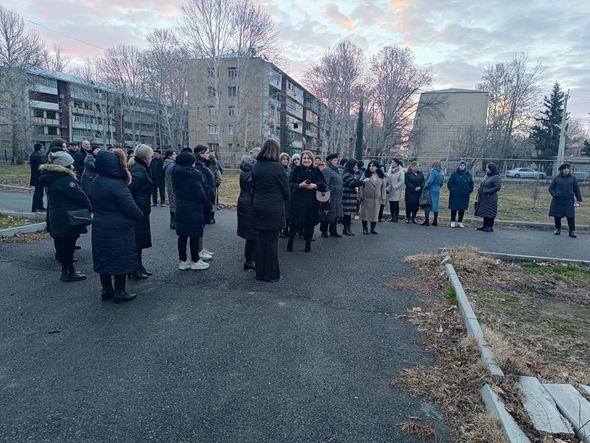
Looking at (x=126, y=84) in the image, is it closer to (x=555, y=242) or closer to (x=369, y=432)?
(x=555, y=242)

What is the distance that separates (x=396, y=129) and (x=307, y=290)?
151 feet

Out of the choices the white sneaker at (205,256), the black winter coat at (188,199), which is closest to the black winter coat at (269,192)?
the black winter coat at (188,199)

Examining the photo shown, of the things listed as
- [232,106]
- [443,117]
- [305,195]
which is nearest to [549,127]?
[443,117]

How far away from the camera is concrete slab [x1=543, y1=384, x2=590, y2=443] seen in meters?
2.76

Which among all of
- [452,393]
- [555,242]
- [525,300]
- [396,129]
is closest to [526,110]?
[396,129]

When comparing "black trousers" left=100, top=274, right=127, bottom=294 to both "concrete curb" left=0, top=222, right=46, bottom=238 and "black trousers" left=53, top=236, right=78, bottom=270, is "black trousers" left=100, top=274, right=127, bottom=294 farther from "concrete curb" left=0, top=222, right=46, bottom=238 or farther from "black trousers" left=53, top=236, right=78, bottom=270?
"concrete curb" left=0, top=222, right=46, bottom=238

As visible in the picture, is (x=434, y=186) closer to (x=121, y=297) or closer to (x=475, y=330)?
(x=475, y=330)

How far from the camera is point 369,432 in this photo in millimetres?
2752

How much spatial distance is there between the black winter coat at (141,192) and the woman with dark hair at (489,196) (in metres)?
9.13

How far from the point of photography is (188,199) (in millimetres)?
6027

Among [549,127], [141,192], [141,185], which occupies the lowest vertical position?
[141,192]

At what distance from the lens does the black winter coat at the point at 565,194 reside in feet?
34.8

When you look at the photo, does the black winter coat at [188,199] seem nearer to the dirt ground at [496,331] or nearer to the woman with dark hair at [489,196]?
the dirt ground at [496,331]

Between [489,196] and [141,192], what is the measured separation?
9.33m
